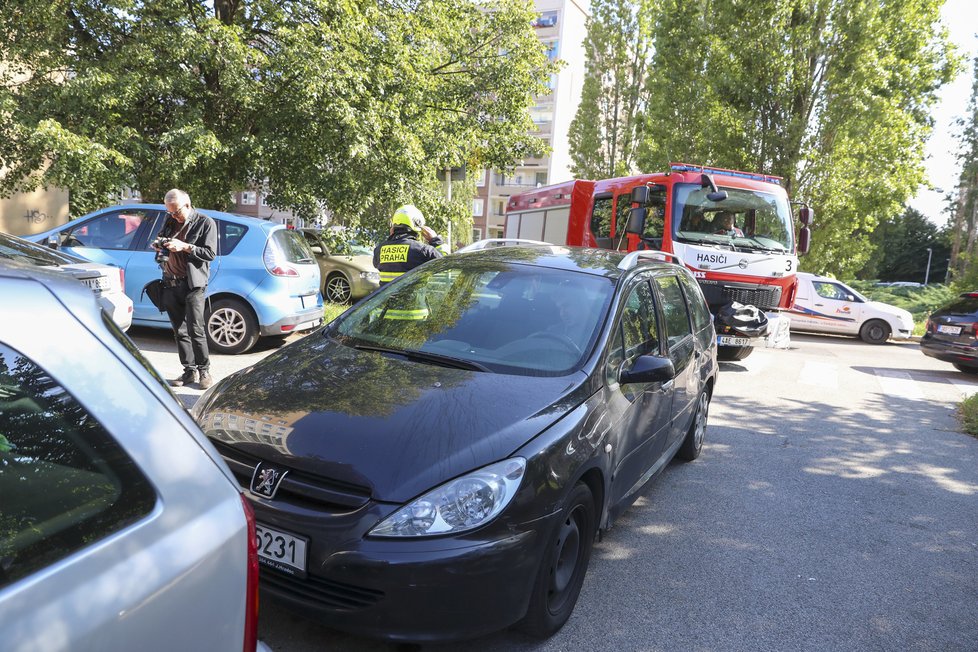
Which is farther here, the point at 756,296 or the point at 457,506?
the point at 756,296

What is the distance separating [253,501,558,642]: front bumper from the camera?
8.20 feet

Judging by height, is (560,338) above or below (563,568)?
above

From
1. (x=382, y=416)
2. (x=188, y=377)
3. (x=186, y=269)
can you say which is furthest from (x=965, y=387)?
(x=382, y=416)

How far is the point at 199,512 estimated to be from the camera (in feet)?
4.62

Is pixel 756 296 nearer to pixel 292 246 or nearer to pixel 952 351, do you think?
pixel 952 351

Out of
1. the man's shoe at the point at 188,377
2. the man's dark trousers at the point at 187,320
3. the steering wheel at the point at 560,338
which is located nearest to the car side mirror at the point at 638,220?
the man's dark trousers at the point at 187,320

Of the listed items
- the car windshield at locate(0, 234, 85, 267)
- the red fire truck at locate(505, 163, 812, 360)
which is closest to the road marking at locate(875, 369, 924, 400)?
the red fire truck at locate(505, 163, 812, 360)

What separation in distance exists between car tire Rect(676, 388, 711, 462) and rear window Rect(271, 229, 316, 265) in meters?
4.97

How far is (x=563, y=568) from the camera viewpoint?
3.11m

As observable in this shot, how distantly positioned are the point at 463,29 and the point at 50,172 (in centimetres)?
959

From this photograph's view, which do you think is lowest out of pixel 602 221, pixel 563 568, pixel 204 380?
pixel 204 380

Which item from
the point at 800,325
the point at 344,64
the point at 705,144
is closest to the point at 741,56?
the point at 705,144

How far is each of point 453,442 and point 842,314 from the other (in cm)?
1680

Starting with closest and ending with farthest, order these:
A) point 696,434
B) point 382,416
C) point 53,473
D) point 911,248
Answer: point 53,473 → point 382,416 → point 696,434 → point 911,248
